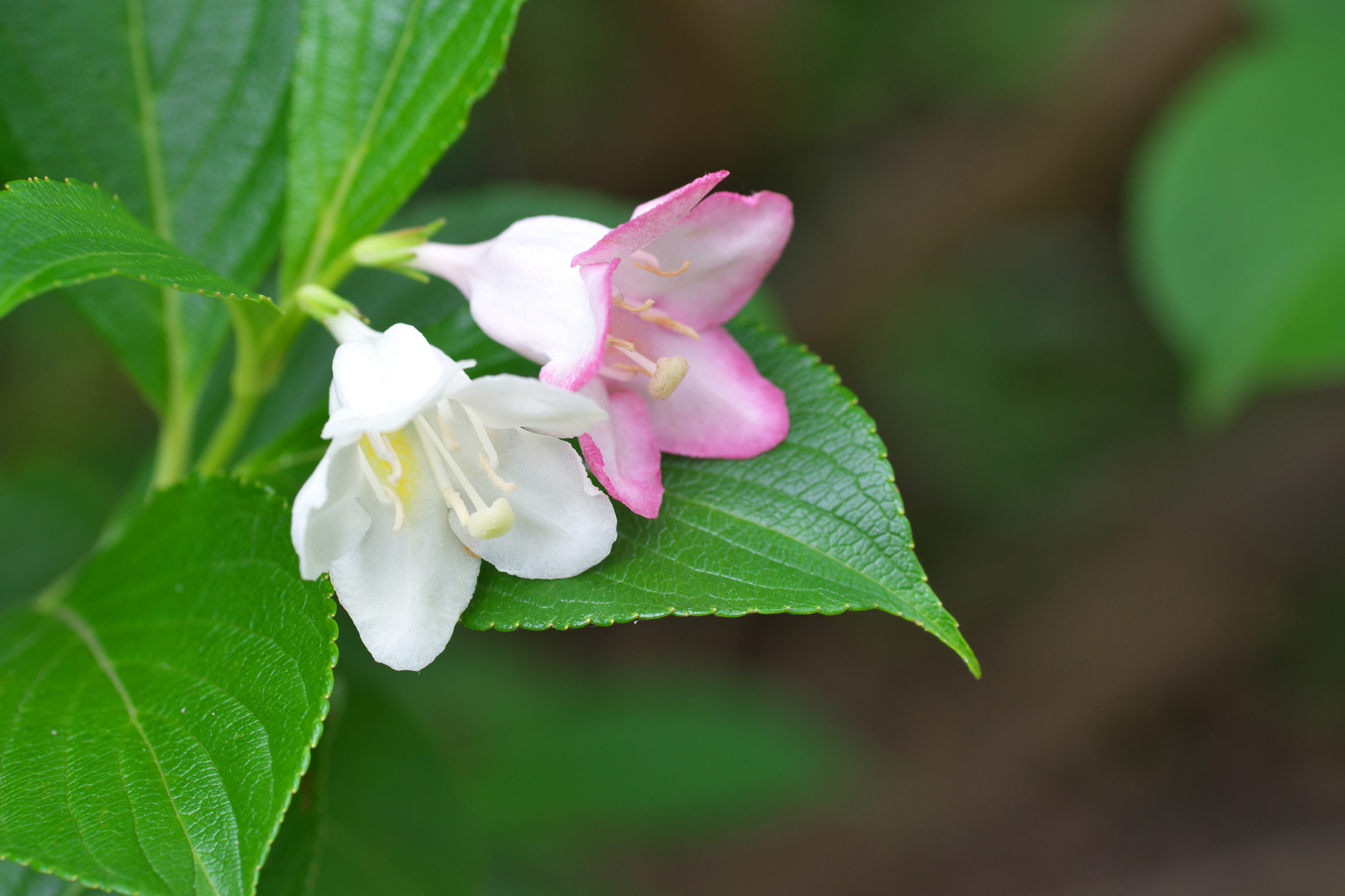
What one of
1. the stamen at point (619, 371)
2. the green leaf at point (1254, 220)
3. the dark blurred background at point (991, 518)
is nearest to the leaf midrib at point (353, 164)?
the stamen at point (619, 371)

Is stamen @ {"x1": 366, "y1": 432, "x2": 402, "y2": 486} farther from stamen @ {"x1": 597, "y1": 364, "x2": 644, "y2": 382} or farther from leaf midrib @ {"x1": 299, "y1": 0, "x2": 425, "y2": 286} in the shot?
leaf midrib @ {"x1": 299, "y1": 0, "x2": 425, "y2": 286}

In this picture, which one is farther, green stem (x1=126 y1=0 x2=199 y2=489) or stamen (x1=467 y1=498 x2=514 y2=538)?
green stem (x1=126 y1=0 x2=199 y2=489)

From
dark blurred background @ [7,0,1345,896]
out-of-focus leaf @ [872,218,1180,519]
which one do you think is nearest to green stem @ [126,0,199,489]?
dark blurred background @ [7,0,1345,896]

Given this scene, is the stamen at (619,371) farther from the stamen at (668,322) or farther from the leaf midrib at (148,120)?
the leaf midrib at (148,120)

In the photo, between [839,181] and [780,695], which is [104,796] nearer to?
[780,695]

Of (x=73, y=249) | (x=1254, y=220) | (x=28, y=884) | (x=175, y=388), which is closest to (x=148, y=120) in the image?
(x=175, y=388)

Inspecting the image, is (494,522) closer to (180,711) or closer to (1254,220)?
(180,711)
